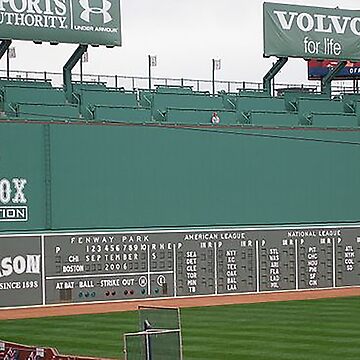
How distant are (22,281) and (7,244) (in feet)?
3.18

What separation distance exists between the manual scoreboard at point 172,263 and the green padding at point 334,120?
405 centimetres

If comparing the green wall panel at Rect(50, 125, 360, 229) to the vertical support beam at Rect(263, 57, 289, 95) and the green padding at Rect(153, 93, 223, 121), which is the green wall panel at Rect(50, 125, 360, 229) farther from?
the vertical support beam at Rect(263, 57, 289, 95)

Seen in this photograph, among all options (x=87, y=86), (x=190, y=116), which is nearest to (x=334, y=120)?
(x=190, y=116)

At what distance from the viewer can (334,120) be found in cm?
3775

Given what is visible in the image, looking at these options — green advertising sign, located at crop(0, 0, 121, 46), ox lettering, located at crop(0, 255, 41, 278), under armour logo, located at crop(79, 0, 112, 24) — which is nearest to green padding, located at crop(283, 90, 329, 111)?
green advertising sign, located at crop(0, 0, 121, 46)

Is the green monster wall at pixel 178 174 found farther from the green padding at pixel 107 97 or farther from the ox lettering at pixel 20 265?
the green padding at pixel 107 97

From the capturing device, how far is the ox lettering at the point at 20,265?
1152 inches

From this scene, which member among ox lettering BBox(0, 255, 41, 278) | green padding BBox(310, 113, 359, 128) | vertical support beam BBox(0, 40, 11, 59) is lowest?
ox lettering BBox(0, 255, 41, 278)

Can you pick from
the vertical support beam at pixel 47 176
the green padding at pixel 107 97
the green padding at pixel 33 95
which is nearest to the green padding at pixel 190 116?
the green padding at pixel 107 97

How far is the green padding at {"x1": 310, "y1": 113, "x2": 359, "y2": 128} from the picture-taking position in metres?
37.3

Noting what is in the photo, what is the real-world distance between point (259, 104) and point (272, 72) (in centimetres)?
223

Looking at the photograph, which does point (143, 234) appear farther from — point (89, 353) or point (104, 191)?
point (89, 353)

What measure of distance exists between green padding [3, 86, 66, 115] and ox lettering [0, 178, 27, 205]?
5.18 m

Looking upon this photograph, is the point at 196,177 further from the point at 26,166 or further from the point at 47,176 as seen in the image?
the point at 26,166
